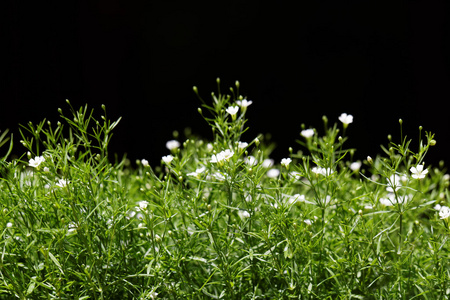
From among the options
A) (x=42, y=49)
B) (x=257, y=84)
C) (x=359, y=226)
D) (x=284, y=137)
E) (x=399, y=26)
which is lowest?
(x=359, y=226)

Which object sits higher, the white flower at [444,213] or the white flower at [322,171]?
the white flower at [322,171]

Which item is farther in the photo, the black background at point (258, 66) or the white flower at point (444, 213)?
the black background at point (258, 66)

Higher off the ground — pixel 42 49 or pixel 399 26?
pixel 399 26

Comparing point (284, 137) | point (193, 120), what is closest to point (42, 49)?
point (193, 120)

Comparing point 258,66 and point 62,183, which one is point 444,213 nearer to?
point 62,183

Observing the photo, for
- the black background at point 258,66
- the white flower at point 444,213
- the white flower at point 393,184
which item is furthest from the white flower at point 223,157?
the black background at point 258,66

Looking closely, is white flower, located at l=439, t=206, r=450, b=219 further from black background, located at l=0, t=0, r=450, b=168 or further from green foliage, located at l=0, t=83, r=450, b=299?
black background, located at l=0, t=0, r=450, b=168

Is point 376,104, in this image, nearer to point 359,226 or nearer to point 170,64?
point 170,64

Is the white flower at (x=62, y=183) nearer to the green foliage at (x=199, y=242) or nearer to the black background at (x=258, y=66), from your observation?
the green foliage at (x=199, y=242)

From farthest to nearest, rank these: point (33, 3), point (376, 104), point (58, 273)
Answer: point (376, 104) < point (33, 3) < point (58, 273)
